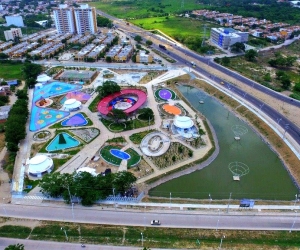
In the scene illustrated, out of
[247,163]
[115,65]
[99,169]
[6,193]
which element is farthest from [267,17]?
[6,193]

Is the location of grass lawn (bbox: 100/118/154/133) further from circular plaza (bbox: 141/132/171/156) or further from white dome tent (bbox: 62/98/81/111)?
white dome tent (bbox: 62/98/81/111)

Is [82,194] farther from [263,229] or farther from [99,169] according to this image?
[263,229]

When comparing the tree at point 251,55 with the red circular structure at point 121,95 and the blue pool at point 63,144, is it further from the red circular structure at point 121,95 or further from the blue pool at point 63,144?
the blue pool at point 63,144

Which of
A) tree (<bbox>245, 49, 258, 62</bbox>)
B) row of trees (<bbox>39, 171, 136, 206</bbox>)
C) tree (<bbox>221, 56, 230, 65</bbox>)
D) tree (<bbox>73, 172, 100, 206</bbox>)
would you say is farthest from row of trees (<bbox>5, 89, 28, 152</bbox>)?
tree (<bbox>245, 49, 258, 62</bbox>)

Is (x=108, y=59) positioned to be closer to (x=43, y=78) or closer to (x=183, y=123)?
(x=43, y=78)

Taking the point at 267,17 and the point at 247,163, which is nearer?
the point at 247,163

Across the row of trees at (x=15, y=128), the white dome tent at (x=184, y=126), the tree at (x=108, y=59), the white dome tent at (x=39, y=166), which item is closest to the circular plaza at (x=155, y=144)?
the white dome tent at (x=184, y=126)
